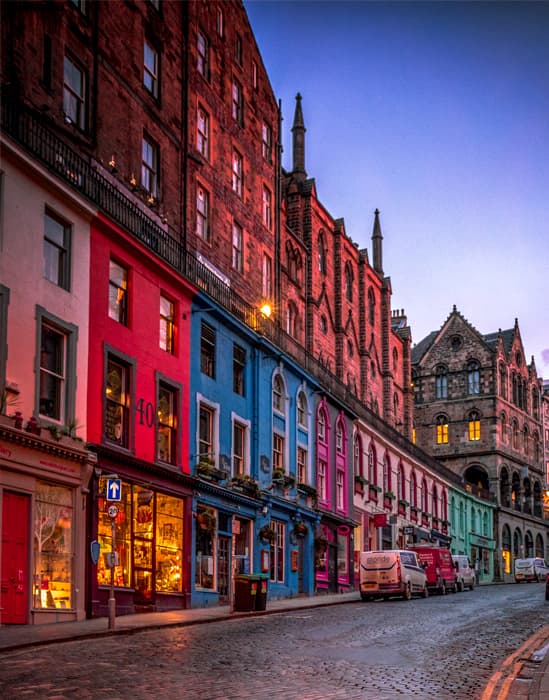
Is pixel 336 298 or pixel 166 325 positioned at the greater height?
pixel 336 298

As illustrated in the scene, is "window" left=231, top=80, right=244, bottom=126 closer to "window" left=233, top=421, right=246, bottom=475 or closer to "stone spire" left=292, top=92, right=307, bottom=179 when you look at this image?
"window" left=233, top=421, right=246, bottom=475

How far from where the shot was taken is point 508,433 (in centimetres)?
9375

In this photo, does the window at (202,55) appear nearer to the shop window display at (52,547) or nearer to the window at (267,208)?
the window at (267,208)

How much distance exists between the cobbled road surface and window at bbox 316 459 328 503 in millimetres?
20335

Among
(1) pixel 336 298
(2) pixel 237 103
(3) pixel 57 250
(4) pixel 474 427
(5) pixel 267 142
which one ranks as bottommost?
(3) pixel 57 250

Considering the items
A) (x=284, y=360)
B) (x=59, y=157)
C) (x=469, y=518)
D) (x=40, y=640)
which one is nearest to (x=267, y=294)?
(x=284, y=360)

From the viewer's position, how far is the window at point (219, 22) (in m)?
39.1

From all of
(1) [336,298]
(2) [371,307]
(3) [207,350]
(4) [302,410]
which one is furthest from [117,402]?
(2) [371,307]

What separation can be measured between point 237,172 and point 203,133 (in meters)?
3.75

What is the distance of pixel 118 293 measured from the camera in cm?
2648

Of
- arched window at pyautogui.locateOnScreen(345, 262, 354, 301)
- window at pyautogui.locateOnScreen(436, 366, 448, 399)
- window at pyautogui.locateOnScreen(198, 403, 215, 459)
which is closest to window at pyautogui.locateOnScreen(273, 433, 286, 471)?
window at pyautogui.locateOnScreen(198, 403, 215, 459)

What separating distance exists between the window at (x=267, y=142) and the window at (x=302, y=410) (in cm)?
1048

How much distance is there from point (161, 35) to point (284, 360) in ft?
40.5

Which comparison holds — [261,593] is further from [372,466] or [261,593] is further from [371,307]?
[371,307]
